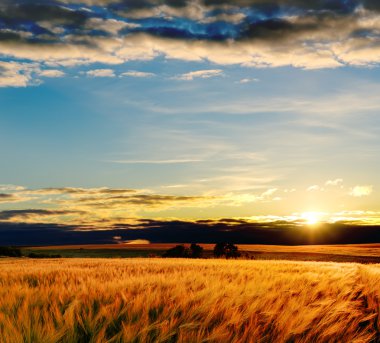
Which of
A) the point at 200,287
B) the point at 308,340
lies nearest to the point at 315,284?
the point at 200,287

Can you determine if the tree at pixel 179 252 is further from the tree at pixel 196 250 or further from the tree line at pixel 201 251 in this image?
the tree at pixel 196 250

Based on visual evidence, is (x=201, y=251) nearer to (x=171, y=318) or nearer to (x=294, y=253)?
(x=294, y=253)

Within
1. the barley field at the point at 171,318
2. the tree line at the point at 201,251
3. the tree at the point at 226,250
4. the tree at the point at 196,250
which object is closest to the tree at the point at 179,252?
the tree line at the point at 201,251

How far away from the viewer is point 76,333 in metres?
3.73

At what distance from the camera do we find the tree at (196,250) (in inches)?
1650

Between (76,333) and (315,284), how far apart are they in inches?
185

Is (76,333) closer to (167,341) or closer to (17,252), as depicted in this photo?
(167,341)

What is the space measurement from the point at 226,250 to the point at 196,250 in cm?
336

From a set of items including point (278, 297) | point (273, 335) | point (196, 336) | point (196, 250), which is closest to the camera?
point (196, 336)

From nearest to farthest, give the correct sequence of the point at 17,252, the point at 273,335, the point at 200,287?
the point at 273,335, the point at 200,287, the point at 17,252

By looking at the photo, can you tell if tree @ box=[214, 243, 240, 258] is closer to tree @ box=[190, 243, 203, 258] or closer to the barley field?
tree @ box=[190, 243, 203, 258]

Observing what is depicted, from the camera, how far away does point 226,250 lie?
4022 cm

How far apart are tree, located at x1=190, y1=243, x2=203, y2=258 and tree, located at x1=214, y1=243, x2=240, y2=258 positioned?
1888 millimetres

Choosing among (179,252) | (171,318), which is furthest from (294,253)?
(171,318)
